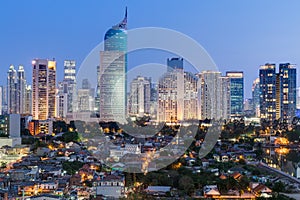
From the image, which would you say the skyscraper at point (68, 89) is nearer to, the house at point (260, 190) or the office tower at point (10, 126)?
the office tower at point (10, 126)

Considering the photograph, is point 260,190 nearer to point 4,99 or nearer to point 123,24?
point 123,24

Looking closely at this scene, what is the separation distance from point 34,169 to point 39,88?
10567mm

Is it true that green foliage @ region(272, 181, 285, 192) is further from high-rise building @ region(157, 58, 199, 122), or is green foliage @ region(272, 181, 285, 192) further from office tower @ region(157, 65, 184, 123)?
high-rise building @ region(157, 58, 199, 122)

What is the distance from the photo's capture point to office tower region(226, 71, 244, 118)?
814 inches

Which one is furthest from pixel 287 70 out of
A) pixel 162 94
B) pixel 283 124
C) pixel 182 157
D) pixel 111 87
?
pixel 182 157

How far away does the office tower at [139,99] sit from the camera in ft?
52.5

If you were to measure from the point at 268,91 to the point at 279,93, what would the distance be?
45cm

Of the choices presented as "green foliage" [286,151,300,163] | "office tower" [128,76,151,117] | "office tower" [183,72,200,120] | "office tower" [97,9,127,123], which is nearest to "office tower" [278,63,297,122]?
"office tower" [183,72,200,120]

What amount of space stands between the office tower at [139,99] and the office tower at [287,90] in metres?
4.78

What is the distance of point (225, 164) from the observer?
6426 mm

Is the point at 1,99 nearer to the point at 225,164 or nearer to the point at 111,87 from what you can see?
the point at 111,87

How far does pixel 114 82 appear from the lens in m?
15.4

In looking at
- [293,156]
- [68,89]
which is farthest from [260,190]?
[68,89]

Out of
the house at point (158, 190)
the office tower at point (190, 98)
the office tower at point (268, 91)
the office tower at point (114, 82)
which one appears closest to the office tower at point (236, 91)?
the office tower at point (268, 91)
